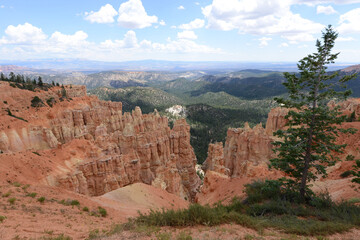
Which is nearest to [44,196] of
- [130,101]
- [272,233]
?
[272,233]

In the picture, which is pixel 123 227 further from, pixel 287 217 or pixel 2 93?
pixel 2 93

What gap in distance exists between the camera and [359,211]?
963 centimetres

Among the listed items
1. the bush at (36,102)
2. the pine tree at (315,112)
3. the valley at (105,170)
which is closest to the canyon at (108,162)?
the valley at (105,170)

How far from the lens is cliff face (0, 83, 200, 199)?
24.5 metres

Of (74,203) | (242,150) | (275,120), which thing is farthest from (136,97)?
(74,203)

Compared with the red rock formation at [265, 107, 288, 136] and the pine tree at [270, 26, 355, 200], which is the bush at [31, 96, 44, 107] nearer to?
the pine tree at [270, 26, 355, 200]

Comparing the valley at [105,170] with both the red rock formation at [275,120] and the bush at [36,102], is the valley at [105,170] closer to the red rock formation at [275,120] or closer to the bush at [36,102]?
the red rock formation at [275,120]

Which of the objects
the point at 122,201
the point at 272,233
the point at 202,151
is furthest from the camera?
the point at 202,151

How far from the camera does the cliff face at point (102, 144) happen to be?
2450 centimetres

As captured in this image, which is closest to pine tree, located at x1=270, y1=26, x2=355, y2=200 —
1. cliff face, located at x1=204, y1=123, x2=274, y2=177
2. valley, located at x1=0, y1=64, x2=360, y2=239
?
valley, located at x1=0, y1=64, x2=360, y2=239

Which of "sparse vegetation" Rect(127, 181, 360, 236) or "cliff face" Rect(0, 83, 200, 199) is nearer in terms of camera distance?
"sparse vegetation" Rect(127, 181, 360, 236)

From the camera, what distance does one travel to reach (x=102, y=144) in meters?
29.5

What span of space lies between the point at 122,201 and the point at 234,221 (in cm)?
1319

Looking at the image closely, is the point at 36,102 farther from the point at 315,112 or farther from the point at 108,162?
the point at 315,112
